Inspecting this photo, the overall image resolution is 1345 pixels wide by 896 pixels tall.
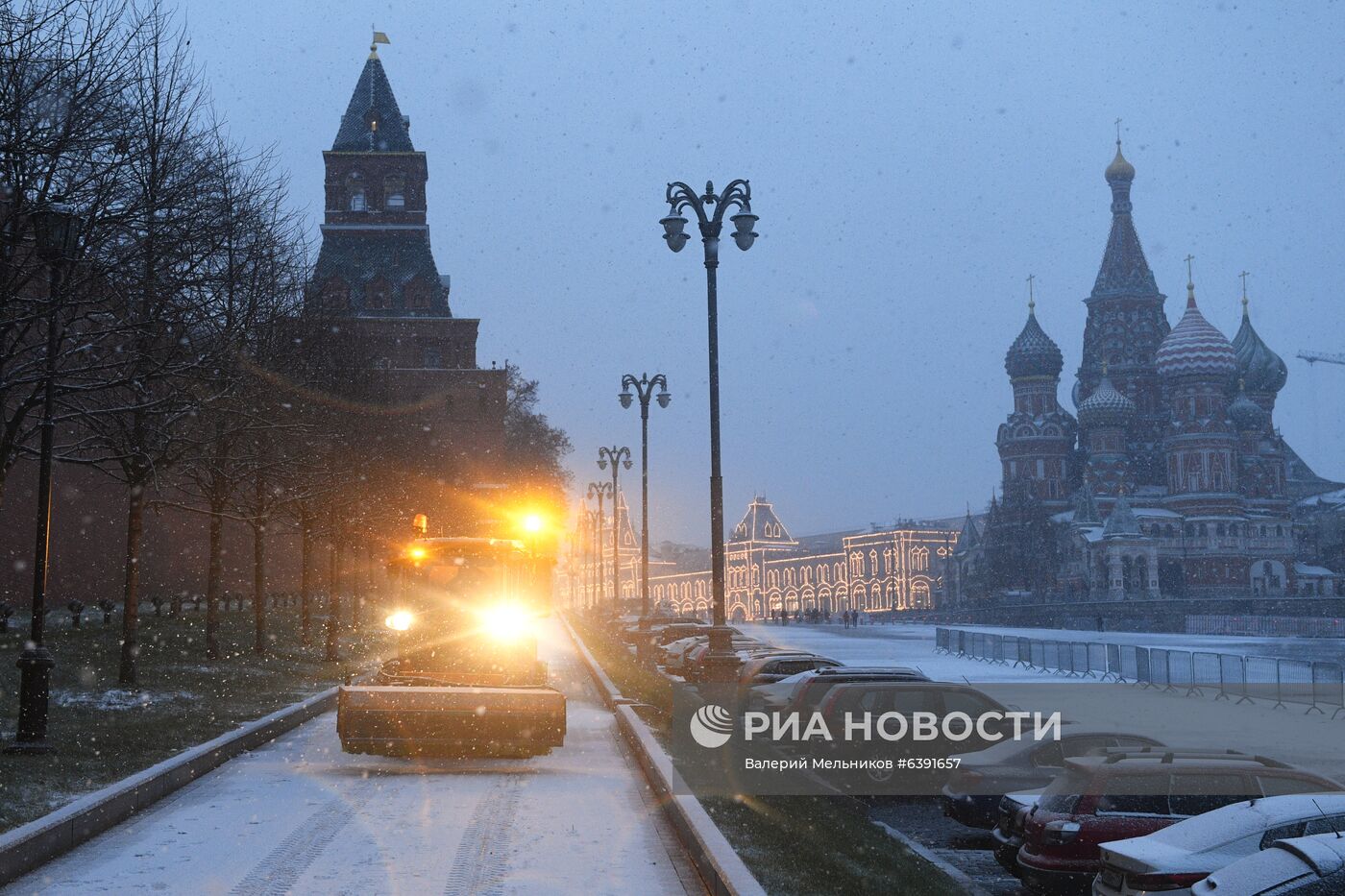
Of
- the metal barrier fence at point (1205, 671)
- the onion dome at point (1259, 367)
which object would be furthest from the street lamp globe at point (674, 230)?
the onion dome at point (1259, 367)

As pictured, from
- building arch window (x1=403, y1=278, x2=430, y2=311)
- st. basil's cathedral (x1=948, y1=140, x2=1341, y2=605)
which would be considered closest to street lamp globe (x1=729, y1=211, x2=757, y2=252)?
building arch window (x1=403, y1=278, x2=430, y2=311)

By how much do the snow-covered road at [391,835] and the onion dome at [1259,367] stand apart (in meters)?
140

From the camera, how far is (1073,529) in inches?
4921

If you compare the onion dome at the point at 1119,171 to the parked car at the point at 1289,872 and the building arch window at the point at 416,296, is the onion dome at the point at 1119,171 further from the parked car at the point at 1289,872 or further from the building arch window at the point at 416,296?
the parked car at the point at 1289,872

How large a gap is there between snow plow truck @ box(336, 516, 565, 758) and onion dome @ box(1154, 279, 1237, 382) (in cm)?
11882

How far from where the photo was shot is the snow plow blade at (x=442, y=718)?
50.5 ft

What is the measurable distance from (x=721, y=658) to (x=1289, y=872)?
17002mm

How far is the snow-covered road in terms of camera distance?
378 inches

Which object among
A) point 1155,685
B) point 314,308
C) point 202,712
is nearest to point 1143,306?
point 1155,685

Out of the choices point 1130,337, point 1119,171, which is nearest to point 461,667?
point 1130,337

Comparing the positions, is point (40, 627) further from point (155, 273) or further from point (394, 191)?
point (394, 191)

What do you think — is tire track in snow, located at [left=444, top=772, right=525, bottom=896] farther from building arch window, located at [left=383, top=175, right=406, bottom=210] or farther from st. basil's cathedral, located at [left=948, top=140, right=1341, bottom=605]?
st. basil's cathedral, located at [left=948, top=140, right=1341, bottom=605]

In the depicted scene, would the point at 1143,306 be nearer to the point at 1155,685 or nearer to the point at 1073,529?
the point at 1073,529

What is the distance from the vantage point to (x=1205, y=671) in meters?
34.8
